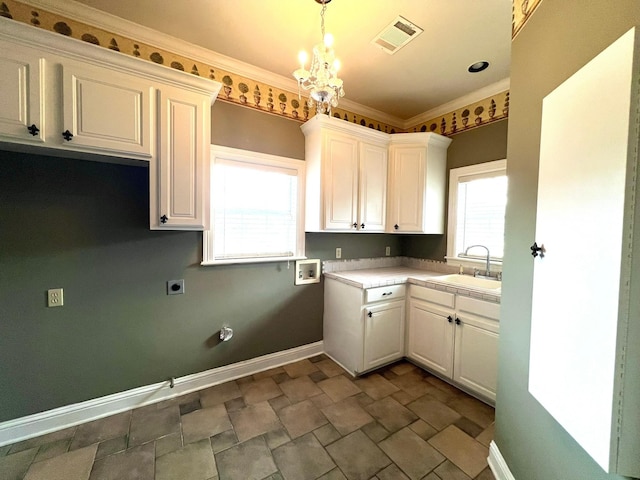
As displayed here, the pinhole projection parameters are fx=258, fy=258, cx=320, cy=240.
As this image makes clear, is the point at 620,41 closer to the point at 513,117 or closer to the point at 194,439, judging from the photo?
the point at 513,117

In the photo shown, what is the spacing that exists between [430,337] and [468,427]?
75 cm

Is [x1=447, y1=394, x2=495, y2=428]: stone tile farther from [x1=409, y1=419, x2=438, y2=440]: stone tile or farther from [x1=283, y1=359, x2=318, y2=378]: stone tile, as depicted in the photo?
[x1=283, y1=359, x2=318, y2=378]: stone tile

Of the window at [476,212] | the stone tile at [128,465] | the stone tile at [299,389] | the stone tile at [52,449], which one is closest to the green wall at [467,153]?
the window at [476,212]

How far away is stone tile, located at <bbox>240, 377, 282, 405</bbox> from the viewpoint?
213 centimetres

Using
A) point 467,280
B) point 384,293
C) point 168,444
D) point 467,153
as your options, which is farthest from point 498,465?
point 467,153

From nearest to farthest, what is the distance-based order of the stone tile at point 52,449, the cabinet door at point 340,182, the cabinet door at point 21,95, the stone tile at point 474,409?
the cabinet door at point 21,95, the stone tile at point 52,449, the stone tile at point 474,409, the cabinet door at point 340,182

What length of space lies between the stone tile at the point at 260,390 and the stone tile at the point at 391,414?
794mm

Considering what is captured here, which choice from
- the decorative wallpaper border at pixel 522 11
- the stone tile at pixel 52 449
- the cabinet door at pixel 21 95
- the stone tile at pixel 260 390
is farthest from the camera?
the stone tile at pixel 260 390

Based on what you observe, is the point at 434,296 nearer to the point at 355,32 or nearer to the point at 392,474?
the point at 392,474

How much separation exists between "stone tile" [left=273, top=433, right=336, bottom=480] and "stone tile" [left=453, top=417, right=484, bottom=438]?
97cm

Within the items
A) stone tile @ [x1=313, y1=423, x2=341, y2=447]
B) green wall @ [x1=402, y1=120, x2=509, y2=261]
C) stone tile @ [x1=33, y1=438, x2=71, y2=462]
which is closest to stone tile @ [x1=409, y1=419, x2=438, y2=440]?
stone tile @ [x1=313, y1=423, x2=341, y2=447]

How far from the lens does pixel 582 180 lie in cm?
88

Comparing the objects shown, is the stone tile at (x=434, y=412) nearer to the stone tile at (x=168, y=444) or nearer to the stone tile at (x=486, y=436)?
the stone tile at (x=486, y=436)

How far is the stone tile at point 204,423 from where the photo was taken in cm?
173
